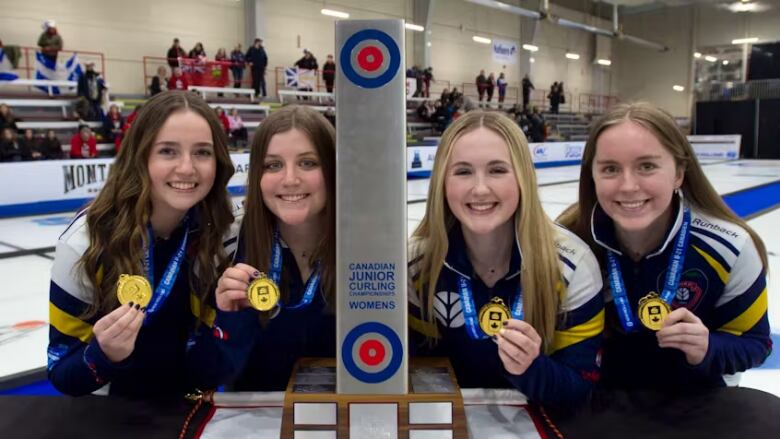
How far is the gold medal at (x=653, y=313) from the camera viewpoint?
4.60ft

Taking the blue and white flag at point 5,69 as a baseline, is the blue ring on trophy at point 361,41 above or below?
below

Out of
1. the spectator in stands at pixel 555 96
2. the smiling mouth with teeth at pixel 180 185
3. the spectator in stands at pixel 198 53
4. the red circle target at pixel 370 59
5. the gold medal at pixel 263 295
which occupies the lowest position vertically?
the gold medal at pixel 263 295

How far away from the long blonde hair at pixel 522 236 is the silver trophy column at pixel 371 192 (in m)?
0.48

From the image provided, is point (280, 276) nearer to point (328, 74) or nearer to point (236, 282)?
point (236, 282)

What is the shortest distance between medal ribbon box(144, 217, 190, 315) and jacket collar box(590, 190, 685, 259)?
3.74ft

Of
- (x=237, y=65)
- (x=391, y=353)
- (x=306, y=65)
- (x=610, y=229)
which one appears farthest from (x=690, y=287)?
(x=306, y=65)

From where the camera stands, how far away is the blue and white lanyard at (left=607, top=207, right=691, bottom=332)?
164 cm

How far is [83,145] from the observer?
397 inches

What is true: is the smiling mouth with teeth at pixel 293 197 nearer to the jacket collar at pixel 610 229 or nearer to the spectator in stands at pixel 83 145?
the jacket collar at pixel 610 229

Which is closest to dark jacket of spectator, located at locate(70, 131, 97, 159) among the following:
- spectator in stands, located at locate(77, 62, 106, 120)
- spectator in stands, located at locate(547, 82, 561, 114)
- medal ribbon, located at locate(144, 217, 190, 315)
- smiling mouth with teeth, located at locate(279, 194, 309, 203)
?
spectator in stands, located at locate(77, 62, 106, 120)

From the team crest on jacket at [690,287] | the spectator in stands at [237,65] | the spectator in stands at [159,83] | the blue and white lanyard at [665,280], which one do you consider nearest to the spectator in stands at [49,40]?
the spectator in stands at [159,83]

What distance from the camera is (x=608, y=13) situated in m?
30.8

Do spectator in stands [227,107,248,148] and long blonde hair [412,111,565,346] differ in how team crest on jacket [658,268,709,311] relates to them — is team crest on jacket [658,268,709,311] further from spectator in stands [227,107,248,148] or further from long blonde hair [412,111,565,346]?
spectator in stands [227,107,248,148]

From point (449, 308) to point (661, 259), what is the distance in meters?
0.60
